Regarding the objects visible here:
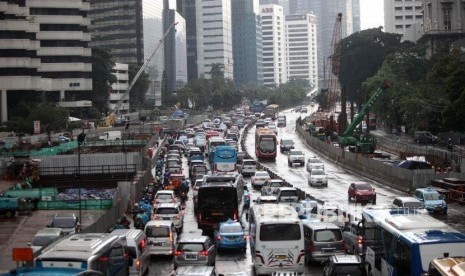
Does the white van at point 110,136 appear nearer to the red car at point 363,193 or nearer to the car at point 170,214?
the red car at point 363,193

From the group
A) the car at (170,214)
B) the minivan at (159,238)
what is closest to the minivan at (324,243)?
the minivan at (159,238)

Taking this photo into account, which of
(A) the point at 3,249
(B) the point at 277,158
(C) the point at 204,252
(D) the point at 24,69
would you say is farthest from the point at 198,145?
(C) the point at 204,252

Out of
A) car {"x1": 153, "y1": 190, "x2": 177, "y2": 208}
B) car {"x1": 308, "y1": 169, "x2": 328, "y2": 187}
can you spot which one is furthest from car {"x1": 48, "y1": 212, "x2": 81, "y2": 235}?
car {"x1": 308, "y1": 169, "x2": 328, "y2": 187}

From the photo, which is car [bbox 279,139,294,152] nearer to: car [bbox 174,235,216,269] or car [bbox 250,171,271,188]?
car [bbox 250,171,271,188]

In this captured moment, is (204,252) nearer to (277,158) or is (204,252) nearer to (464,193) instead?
(464,193)

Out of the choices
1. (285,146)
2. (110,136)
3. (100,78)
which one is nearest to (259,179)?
(285,146)

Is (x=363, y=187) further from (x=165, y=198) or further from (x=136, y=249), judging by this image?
(x=136, y=249)
